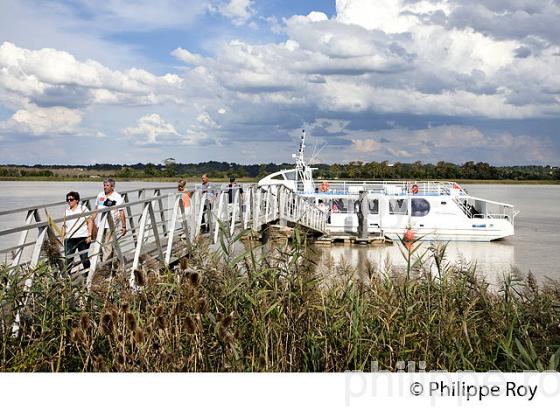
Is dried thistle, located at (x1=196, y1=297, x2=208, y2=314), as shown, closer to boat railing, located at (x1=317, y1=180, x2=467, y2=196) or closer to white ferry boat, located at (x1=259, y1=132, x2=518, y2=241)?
white ferry boat, located at (x1=259, y1=132, x2=518, y2=241)

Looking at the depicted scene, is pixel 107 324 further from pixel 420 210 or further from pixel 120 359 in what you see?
pixel 420 210

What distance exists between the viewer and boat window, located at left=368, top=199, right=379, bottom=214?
117ft

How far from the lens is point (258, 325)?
192 inches

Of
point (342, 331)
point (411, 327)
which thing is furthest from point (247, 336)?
point (411, 327)

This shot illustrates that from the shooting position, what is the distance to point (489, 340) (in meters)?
5.02

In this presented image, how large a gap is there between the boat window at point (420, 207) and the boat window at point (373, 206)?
1901mm

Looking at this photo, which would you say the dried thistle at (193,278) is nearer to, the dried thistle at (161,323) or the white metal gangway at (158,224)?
the dried thistle at (161,323)

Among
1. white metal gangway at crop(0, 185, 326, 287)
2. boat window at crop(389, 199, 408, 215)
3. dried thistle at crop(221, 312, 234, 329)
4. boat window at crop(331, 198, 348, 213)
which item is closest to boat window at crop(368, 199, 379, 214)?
boat window at crop(389, 199, 408, 215)

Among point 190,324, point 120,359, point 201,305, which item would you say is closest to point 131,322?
point 190,324

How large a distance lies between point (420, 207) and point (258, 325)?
31.7 m

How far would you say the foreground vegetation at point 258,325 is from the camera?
4492 millimetres

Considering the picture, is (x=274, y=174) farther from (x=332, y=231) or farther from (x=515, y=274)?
(x=515, y=274)

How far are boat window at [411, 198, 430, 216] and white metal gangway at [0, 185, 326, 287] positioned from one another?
5.43 meters
